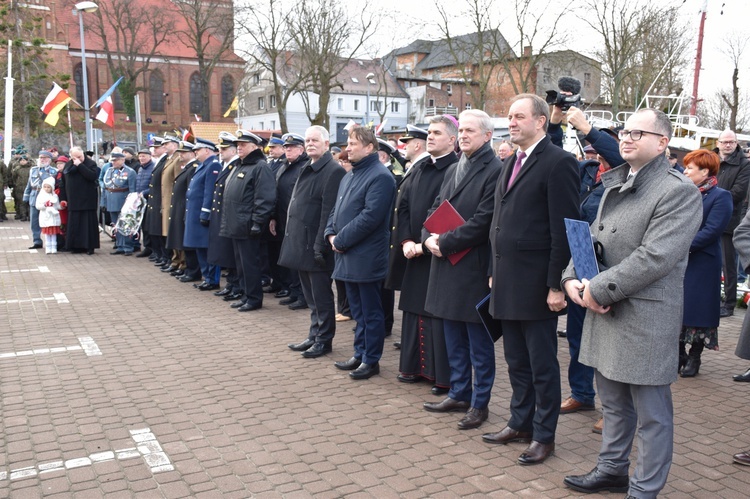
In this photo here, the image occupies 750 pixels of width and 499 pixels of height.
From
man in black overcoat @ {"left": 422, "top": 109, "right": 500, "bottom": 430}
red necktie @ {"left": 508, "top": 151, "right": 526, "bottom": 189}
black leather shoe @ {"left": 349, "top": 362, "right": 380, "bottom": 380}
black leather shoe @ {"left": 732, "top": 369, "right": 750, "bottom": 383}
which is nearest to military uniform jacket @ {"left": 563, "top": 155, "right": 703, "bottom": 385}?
red necktie @ {"left": 508, "top": 151, "right": 526, "bottom": 189}

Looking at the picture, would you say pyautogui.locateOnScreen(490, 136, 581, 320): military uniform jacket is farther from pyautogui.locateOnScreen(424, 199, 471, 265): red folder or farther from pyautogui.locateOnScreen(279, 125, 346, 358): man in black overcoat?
pyautogui.locateOnScreen(279, 125, 346, 358): man in black overcoat

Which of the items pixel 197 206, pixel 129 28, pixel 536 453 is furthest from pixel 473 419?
pixel 129 28

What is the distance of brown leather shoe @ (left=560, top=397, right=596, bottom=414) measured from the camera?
17.3 ft

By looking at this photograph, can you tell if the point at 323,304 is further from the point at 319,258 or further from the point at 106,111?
the point at 106,111

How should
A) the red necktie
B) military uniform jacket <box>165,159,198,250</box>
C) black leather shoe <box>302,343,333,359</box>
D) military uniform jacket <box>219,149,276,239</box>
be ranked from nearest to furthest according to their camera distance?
the red necktie < black leather shoe <box>302,343,333,359</box> < military uniform jacket <box>219,149,276,239</box> < military uniform jacket <box>165,159,198,250</box>

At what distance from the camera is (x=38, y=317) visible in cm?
858

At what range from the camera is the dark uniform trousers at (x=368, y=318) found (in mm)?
6125

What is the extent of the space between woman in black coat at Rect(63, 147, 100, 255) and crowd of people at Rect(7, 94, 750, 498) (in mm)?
6182

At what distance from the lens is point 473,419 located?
4930 millimetres

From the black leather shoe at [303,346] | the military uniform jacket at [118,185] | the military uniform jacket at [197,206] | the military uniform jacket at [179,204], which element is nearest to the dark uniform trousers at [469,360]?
the black leather shoe at [303,346]

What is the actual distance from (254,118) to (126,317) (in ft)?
234

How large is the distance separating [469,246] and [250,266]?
15.2ft

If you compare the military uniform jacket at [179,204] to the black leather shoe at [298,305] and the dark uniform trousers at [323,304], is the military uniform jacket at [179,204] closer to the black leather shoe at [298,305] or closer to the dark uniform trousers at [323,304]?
the black leather shoe at [298,305]

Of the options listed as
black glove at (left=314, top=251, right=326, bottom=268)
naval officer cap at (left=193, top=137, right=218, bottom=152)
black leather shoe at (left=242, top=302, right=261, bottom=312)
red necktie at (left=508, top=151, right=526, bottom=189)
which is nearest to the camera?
red necktie at (left=508, top=151, right=526, bottom=189)
